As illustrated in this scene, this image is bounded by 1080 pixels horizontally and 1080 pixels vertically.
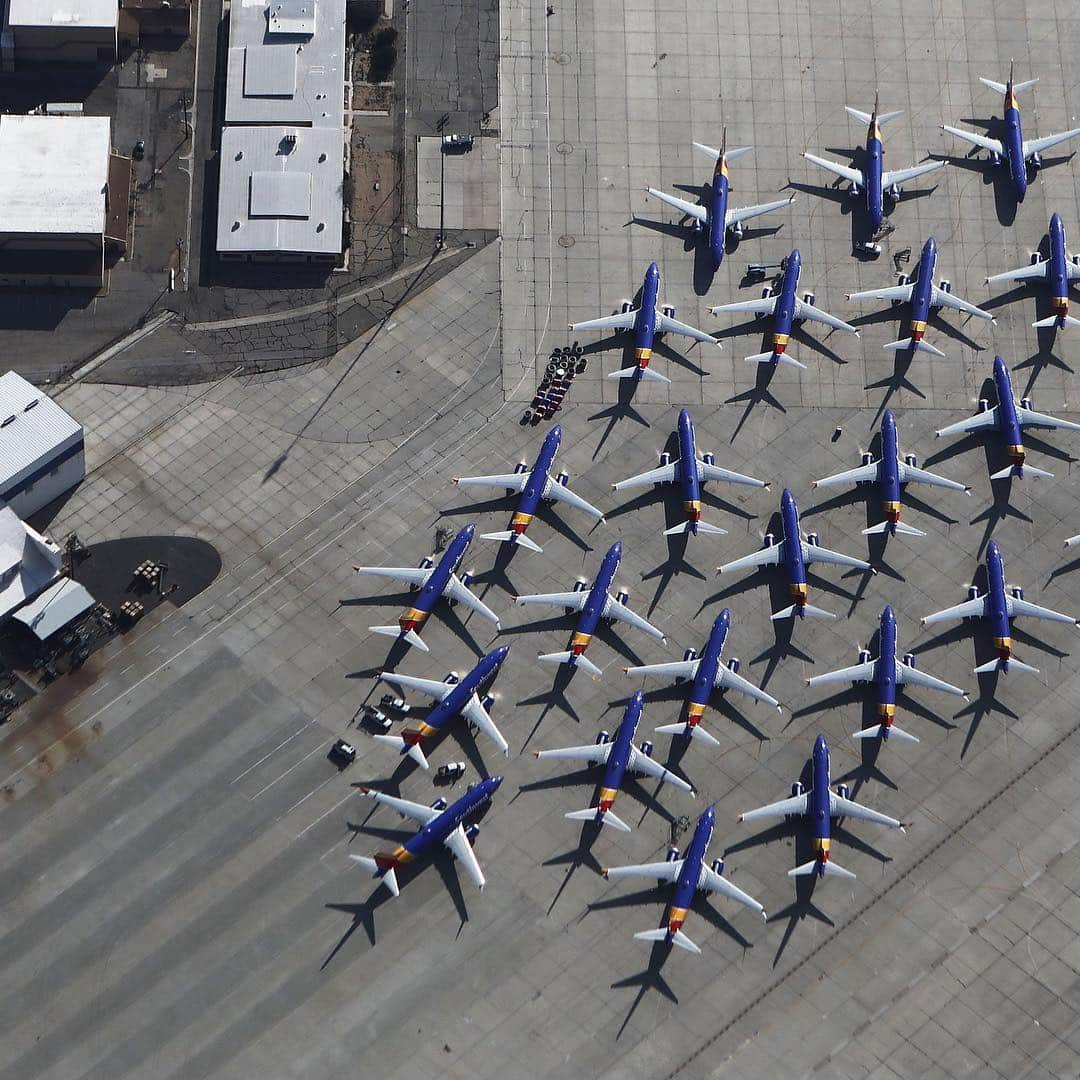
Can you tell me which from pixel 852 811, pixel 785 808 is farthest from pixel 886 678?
pixel 785 808

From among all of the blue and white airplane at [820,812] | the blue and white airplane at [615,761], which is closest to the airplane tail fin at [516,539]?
the blue and white airplane at [615,761]

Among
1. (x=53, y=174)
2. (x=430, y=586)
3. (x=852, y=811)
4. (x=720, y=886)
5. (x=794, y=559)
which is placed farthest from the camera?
(x=53, y=174)

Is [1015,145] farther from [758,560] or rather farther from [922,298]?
[758,560]

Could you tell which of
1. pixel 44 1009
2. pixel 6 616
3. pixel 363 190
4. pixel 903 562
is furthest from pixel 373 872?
pixel 363 190

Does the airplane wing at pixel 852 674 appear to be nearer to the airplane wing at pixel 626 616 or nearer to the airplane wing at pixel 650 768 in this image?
the airplane wing at pixel 626 616

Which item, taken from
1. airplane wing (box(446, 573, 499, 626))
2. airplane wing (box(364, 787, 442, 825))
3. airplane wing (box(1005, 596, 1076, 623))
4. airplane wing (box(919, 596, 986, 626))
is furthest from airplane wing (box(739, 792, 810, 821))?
airplane wing (box(446, 573, 499, 626))

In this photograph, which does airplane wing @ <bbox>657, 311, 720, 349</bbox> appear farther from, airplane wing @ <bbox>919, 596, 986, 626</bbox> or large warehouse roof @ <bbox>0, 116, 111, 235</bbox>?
large warehouse roof @ <bbox>0, 116, 111, 235</bbox>
